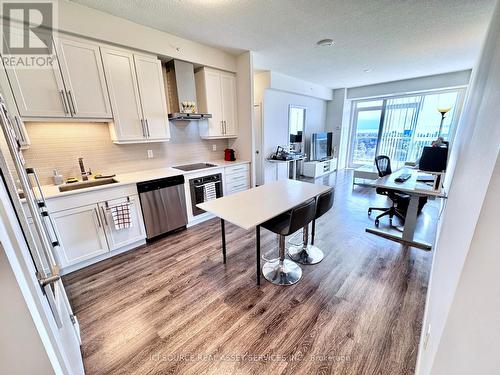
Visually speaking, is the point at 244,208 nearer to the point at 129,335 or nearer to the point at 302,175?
the point at 129,335

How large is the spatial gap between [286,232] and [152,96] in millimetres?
2620

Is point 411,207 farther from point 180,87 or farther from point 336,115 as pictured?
point 336,115

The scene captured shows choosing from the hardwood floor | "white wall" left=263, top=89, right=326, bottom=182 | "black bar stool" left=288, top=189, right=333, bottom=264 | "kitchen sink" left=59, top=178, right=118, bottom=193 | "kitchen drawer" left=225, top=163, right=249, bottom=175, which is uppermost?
"white wall" left=263, top=89, right=326, bottom=182

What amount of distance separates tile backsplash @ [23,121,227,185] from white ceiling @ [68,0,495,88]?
136 centimetres

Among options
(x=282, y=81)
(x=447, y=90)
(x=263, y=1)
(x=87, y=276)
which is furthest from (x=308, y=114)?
(x=87, y=276)

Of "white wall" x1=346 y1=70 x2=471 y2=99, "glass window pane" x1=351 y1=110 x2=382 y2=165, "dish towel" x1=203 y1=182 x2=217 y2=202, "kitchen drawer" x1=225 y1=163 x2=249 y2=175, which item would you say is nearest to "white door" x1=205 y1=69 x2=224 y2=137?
"kitchen drawer" x1=225 y1=163 x2=249 y2=175

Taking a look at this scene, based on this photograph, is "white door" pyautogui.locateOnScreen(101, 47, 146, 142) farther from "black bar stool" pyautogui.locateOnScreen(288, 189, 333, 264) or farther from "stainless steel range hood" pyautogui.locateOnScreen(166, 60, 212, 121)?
"black bar stool" pyautogui.locateOnScreen(288, 189, 333, 264)

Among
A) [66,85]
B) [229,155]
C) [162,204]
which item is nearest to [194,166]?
[229,155]

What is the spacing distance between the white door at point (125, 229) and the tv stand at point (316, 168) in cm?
497

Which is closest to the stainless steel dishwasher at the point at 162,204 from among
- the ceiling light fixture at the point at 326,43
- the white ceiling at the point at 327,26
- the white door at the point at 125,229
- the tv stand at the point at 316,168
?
the white door at the point at 125,229

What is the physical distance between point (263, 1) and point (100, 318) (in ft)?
11.2

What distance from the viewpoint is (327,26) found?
2633 millimetres

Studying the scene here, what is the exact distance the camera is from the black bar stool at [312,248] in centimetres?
221

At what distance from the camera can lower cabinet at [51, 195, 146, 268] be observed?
86.2 inches
